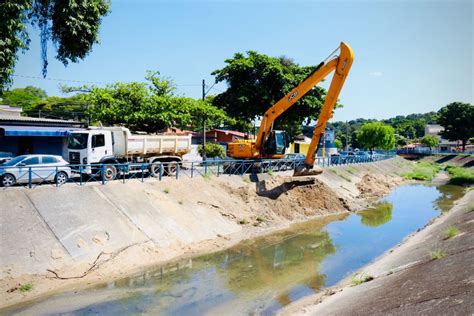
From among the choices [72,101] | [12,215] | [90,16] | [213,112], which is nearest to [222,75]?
[213,112]

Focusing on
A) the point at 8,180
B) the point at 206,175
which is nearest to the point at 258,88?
the point at 206,175

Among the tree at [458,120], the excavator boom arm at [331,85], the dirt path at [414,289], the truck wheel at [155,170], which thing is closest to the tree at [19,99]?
the truck wheel at [155,170]

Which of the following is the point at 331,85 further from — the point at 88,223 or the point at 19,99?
the point at 19,99

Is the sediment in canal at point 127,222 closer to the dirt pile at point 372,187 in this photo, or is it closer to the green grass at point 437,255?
the green grass at point 437,255

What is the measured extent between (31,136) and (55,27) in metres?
13.9

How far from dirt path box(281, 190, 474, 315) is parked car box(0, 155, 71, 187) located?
12394mm

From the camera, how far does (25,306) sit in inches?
431

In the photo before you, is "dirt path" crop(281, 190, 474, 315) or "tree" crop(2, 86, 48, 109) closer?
"dirt path" crop(281, 190, 474, 315)

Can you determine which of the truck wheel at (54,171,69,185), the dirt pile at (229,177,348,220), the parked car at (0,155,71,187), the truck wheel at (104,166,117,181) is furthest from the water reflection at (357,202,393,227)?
the parked car at (0,155,71,187)

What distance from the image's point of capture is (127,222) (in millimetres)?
16516

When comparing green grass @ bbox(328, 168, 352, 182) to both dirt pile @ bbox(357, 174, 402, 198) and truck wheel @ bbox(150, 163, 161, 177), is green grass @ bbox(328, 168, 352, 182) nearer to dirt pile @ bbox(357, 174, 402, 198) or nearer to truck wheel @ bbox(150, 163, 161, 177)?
dirt pile @ bbox(357, 174, 402, 198)

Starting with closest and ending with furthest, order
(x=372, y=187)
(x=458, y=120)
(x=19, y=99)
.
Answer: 1. (x=372, y=187)
2. (x=19, y=99)
3. (x=458, y=120)

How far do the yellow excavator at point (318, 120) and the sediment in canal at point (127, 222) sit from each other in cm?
233

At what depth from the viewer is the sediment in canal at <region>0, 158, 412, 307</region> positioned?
42.1 feet
